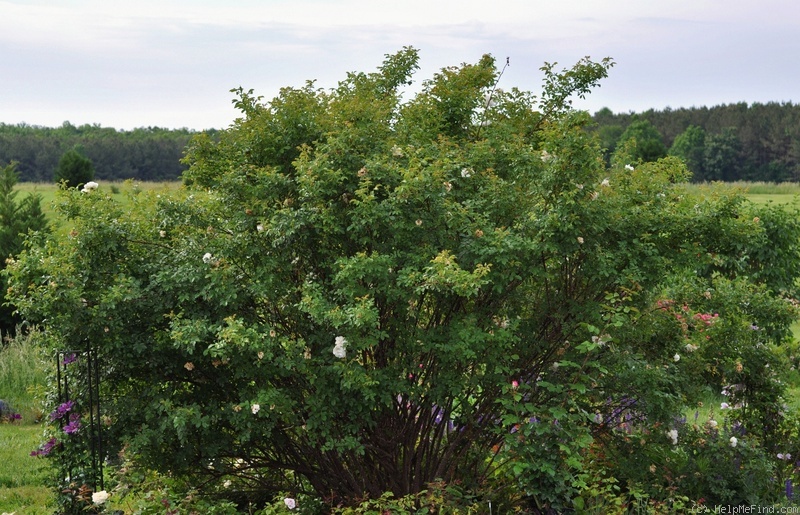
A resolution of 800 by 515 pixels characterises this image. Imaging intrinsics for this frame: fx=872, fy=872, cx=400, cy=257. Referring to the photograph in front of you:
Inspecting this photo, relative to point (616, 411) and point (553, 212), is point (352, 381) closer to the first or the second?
point (553, 212)

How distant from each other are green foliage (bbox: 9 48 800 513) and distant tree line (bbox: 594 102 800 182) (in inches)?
1948

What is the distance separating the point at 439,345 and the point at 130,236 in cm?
195

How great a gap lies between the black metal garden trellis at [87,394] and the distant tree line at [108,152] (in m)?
41.2

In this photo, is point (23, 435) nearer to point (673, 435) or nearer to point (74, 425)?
point (74, 425)

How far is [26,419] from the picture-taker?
968cm

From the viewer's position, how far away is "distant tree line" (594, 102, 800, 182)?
55.5 m

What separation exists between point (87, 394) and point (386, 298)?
→ 2000 mm

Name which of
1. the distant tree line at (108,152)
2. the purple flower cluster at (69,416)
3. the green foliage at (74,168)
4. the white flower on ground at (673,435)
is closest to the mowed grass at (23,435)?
the purple flower cluster at (69,416)

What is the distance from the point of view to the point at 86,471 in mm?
5453

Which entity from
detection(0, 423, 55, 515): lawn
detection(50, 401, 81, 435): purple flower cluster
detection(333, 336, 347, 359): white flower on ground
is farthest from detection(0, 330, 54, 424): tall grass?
detection(333, 336, 347, 359): white flower on ground

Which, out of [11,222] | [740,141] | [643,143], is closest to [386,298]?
[11,222]

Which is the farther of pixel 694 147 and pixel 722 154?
pixel 694 147

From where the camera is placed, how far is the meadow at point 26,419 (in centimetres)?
592

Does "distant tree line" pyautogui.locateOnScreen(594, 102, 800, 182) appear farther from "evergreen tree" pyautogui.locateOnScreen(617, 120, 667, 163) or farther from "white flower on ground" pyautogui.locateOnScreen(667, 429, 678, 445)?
"white flower on ground" pyautogui.locateOnScreen(667, 429, 678, 445)
